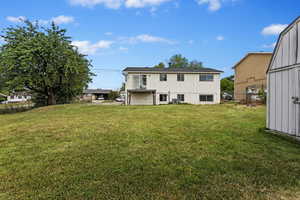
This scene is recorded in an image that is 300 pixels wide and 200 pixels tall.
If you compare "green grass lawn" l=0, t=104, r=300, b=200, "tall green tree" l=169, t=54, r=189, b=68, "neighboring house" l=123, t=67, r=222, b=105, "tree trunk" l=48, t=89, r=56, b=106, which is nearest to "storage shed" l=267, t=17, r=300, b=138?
"green grass lawn" l=0, t=104, r=300, b=200

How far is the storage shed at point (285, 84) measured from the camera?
15.7ft

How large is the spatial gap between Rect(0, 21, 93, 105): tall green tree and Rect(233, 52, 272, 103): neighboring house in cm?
2010

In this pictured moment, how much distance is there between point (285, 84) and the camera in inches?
203

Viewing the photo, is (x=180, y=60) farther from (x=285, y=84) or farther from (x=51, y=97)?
(x=285, y=84)

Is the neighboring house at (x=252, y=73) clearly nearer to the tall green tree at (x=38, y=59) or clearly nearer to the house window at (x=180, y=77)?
the house window at (x=180, y=77)

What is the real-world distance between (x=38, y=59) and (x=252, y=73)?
25.4 m

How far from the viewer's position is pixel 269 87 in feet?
19.4

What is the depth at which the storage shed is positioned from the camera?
4785mm

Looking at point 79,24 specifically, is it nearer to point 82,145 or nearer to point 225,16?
point 225,16

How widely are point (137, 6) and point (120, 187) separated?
18408 millimetres

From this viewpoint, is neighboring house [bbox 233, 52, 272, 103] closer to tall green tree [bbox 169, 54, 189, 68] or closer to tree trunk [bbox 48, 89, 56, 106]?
tree trunk [bbox 48, 89, 56, 106]

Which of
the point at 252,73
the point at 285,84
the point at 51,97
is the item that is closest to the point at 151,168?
the point at 285,84

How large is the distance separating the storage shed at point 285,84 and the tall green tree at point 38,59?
678 inches

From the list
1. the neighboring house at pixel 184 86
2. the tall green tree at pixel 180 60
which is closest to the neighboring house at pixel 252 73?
the neighboring house at pixel 184 86
